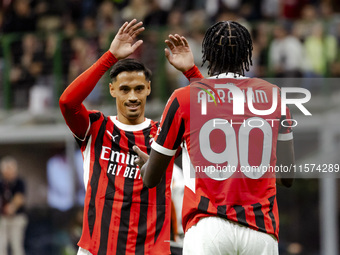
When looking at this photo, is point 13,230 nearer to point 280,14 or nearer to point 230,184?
point 280,14

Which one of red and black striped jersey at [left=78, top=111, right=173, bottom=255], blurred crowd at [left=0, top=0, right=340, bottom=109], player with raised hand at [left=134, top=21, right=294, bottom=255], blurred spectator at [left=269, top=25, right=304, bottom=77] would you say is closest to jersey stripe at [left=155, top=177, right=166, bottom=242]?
red and black striped jersey at [left=78, top=111, right=173, bottom=255]

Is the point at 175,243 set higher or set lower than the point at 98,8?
lower

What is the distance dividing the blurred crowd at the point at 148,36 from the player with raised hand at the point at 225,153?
7.51 m

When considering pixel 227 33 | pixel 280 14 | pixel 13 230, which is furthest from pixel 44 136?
pixel 227 33

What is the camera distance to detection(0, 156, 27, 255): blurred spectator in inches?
502

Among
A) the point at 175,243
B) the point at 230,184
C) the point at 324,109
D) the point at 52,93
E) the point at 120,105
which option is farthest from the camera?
the point at 52,93

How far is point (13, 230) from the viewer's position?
513 inches

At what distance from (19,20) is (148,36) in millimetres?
3045

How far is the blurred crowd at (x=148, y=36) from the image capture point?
12094 mm

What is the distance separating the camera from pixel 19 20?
1420cm

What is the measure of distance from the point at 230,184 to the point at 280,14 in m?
10.2

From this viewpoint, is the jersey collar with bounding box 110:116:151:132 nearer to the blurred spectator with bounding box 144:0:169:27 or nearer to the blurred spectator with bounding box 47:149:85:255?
the blurred spectator with bounding box 47:149:85:255

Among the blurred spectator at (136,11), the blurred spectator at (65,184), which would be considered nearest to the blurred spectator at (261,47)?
the blurred spectator at (136,11)

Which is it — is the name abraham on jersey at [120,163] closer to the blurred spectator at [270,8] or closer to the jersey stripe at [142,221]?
the jersey stripe at [142,221]
